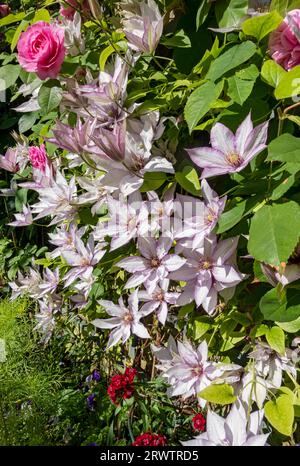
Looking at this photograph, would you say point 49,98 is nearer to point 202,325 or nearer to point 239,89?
point 239,89


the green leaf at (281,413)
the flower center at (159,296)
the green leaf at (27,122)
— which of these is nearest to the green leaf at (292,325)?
the green leaf at (281,413)

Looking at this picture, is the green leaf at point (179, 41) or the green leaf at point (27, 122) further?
the green leaf at point (27, 122)

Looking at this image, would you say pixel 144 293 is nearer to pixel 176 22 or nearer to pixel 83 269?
Answer: pixel 83 269

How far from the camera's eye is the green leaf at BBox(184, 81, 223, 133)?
865 millimetres

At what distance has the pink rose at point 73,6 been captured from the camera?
1164 mm

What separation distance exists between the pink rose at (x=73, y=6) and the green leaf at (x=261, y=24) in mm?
453

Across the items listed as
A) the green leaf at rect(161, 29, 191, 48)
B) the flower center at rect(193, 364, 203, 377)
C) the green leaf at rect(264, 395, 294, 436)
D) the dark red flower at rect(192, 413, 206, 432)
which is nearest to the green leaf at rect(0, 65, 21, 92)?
the green leaf at rect(161, 29, 191, 48)

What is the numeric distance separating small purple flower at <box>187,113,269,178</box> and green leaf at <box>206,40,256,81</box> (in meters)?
0.09

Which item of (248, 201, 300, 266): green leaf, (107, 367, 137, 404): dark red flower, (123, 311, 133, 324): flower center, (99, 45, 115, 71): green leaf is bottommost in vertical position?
(107, 367, 137, 404): dark red flower

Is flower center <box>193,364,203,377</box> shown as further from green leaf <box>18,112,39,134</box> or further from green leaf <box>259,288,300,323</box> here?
green leaf <box>18,112,39,134</box>

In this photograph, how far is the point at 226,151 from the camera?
0.87 meters

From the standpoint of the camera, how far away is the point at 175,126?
1.05 metres

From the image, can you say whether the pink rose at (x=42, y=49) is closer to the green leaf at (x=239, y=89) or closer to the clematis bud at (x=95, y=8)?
the clematis bud at (x=95, y=8)

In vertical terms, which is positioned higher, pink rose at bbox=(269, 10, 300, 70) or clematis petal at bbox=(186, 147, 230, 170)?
pink rose at bbox=(269, 10, 300, 70)
